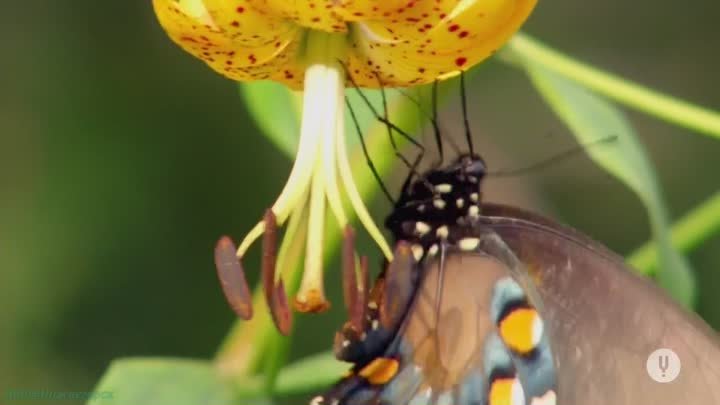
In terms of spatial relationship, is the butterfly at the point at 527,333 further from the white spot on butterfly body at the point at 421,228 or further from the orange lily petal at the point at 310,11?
the orange lily petal at the point at 310,11

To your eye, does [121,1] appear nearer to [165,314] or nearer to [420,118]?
[165,314]

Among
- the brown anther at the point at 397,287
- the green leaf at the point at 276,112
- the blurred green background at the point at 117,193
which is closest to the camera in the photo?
the brown anther at the point at 397,287

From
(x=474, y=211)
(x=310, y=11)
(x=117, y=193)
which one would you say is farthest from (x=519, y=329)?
(x=117, y=193)

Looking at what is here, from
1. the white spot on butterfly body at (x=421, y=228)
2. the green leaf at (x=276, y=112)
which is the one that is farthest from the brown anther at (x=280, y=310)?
the green leaf at (x=276, y=112)

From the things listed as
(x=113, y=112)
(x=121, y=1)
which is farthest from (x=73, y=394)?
(x=121, y=1)

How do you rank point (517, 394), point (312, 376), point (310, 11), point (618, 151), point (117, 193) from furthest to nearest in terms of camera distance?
point (117, 193) → point (312, 376) → point (618, 151) → point (517, 394) → point (310, 11)

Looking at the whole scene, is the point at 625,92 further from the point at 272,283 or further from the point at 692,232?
the point at 272,283

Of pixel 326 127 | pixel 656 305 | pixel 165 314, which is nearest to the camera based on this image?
pixel 326 127
